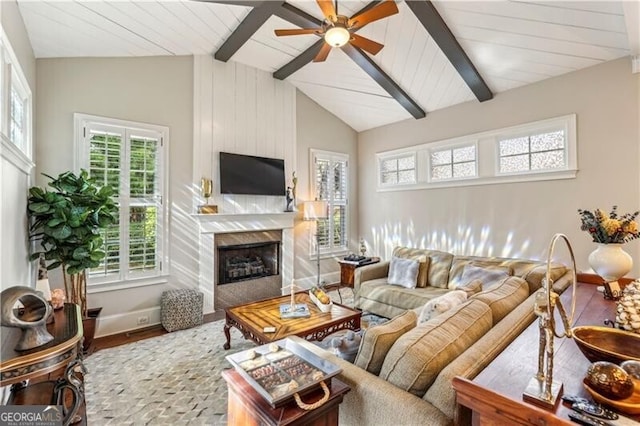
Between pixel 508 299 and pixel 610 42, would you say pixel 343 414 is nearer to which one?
pixel 508 299

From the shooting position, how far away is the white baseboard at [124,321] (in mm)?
3506

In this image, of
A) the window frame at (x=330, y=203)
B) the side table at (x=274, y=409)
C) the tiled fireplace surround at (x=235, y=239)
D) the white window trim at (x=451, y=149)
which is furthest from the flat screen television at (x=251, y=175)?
the side table at (x=274, y=409)

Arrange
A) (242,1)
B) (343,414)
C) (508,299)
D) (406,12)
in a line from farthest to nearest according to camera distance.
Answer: (406,12), (242,1), (508,299), (343,414)

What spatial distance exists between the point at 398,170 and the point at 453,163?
106 centimetres

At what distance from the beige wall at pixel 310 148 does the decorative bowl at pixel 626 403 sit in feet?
15.3

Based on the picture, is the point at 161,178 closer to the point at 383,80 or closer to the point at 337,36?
the point at 337,36

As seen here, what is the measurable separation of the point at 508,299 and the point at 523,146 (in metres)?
3.04

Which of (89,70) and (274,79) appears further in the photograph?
(274,79)

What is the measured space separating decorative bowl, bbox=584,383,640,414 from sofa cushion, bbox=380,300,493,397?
1.64ft

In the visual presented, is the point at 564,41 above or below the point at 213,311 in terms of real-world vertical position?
above

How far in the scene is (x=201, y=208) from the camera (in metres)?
4.21

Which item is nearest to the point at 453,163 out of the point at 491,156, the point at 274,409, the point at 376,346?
the point at 491,156

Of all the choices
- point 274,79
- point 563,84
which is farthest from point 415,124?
point 274,79

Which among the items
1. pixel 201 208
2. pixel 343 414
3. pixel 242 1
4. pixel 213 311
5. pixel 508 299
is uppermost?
pixel 242 1
